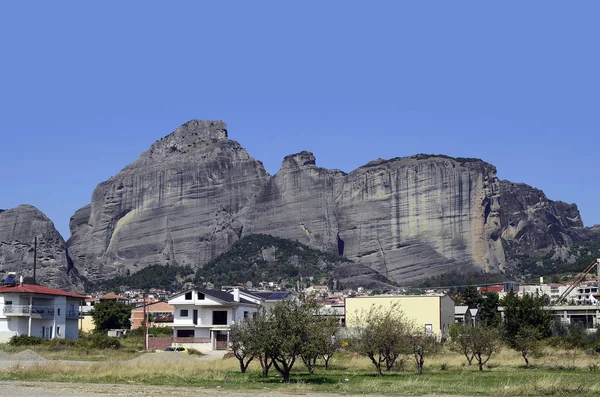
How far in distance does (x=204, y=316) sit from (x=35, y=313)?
54.6 ft

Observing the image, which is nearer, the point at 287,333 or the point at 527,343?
the point at 287,333

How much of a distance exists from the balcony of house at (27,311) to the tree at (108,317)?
22.2 metres

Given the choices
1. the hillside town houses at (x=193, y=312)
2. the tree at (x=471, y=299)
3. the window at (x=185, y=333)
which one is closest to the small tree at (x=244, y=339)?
the hillside town houses at (x=193, y=312)

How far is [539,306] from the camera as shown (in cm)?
7781

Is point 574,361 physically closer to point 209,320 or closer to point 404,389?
point 404,389

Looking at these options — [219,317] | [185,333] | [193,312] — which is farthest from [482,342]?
[185,333]

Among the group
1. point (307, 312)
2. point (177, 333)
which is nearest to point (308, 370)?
point (307, 312)

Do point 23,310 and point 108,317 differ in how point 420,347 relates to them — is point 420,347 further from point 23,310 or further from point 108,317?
point 108,317

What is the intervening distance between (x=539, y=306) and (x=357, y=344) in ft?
103

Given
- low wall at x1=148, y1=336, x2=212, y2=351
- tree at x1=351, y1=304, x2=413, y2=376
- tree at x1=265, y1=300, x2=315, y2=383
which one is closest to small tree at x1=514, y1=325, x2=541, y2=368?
tree at x1=351, y1=304, x2=413, y2=376

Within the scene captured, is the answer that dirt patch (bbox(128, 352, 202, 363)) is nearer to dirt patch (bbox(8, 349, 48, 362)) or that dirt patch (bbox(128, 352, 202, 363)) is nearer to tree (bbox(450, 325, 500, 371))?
dirt patch (bbox(8, 349, 48, 362))

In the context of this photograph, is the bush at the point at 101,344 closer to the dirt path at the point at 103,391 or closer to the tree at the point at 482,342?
the tree at the point at 482,342

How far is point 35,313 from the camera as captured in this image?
3533 inches

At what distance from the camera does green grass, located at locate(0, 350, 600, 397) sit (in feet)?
124
